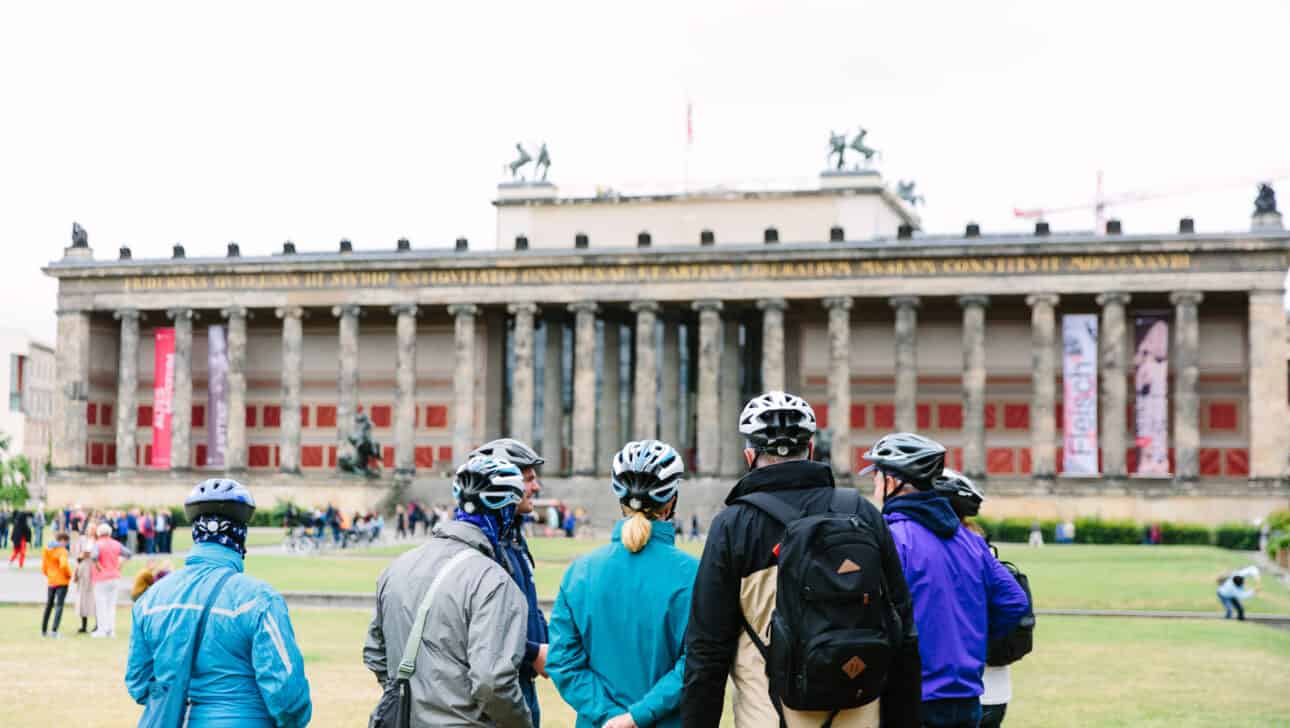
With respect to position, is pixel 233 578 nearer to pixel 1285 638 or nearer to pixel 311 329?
pixel 1285 638

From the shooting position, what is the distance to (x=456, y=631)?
7.10 m

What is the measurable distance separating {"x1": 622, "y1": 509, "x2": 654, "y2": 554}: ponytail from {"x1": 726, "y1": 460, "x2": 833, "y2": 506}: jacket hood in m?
0.68

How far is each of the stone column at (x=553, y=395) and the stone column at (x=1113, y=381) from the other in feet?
89.3

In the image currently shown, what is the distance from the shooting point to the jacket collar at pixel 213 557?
7391 mm

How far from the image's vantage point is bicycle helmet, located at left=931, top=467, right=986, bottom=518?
8609mm

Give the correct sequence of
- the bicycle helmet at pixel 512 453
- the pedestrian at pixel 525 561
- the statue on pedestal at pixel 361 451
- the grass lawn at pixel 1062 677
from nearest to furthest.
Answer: the pedestrian at pixel 525 561 → the bicycle helmet at pixel 512 453 → the grass lawn at pixel 1062 677 → the statue on pedestal at pixel 361 451

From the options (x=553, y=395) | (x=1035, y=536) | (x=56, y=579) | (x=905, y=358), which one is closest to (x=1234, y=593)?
(x=56, y=579)

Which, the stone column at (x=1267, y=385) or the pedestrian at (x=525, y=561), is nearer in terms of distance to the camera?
the pedestrian at (x=525, y=561)

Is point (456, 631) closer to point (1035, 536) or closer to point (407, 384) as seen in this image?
point (1035, 536)

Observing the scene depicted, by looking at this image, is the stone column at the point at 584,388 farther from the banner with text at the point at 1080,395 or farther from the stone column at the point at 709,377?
the banner with text at the point at 1080,395

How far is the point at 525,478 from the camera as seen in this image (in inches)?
329

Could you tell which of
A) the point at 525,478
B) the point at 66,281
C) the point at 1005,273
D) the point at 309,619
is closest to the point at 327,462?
the point at 66,281

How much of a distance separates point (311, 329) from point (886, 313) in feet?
102

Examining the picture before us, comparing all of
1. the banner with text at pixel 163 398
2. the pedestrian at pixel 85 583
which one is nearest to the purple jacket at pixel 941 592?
the pedestrian at pixel 85 583
